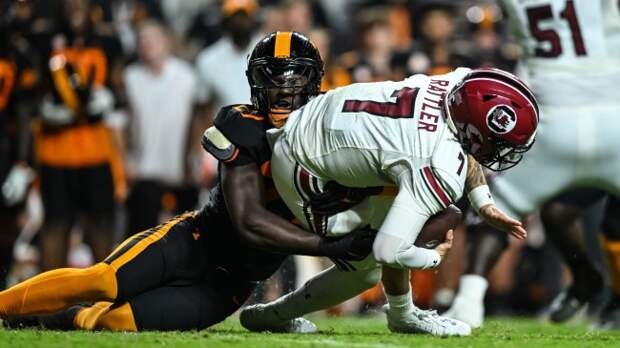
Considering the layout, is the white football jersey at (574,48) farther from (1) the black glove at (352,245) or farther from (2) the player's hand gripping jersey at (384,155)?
(1) the black glove at (352,245)

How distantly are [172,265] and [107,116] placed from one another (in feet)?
13.4

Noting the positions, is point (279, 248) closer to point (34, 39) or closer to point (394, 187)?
point (394, 187)

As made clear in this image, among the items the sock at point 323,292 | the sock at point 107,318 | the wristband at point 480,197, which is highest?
the wristband at point 480,197

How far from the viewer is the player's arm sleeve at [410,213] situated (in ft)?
15.4

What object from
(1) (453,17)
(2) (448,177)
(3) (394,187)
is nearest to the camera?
(2) (448,177)

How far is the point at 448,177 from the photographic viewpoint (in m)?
4.72

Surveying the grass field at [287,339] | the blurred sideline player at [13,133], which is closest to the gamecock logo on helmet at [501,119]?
the grass field at [287,339]

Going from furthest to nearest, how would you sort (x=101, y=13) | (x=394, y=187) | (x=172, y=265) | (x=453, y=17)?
(x=453, y=17)
(x=101, y=13)
(x=172, y=265)
(x=394, y=187)

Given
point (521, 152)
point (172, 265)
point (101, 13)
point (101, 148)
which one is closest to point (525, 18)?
point (521, 152)

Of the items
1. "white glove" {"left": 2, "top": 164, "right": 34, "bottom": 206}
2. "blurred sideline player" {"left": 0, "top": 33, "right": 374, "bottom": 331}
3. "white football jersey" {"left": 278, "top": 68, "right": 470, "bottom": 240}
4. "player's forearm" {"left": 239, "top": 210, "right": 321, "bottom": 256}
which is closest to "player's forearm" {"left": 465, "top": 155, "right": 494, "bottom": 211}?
"white football jersey" {"left": 278, "top": 68, "right": 470, "bottom": 240}

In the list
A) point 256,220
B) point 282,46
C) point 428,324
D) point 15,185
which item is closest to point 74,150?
point 15,185

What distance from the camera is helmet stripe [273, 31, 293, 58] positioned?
17.5 feet

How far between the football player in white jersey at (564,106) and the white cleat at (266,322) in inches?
40.0

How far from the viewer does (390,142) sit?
4.84m
